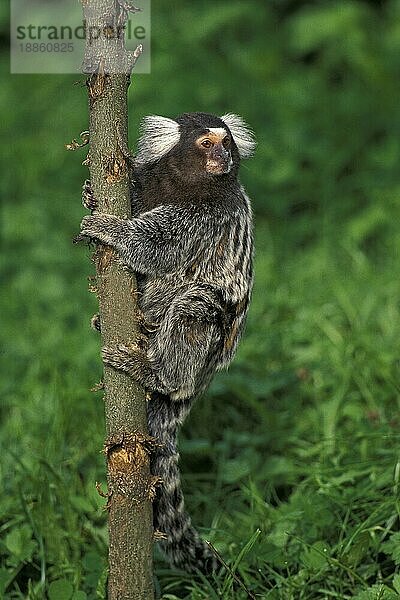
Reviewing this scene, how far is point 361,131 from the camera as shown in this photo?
7.10m

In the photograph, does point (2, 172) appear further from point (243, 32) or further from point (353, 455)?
point (353, 455)

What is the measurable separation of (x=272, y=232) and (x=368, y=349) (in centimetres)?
219

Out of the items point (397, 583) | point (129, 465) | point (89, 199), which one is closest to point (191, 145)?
point (89, 199)

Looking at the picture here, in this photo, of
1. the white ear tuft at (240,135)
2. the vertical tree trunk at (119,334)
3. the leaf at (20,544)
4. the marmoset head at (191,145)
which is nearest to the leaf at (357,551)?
the vertical tree trunk at (119,334)

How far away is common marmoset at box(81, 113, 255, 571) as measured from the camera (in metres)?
3.09

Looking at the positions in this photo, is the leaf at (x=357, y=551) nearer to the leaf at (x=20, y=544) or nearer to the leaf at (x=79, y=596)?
the leaf at (x=79, y=596)

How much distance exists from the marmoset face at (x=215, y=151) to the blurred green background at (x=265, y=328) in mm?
1190

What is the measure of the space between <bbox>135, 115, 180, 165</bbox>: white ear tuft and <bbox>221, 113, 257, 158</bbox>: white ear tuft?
23cm

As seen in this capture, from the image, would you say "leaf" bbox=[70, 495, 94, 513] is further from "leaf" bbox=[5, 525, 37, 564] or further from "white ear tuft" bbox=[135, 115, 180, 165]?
"white ear tuft" bbox=[135, 115, 180, 165]

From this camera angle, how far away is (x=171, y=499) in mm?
3217

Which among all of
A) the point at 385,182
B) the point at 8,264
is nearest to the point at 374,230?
the point at 385,182

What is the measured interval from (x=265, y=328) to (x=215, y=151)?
1.89m

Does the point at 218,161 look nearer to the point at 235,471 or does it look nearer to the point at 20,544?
the point at 235,471

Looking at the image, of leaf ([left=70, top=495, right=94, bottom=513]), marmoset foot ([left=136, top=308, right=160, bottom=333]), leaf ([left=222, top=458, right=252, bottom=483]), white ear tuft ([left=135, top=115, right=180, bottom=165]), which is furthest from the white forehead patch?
leaf ([left=70, top=495, right=94, bottom=513])
